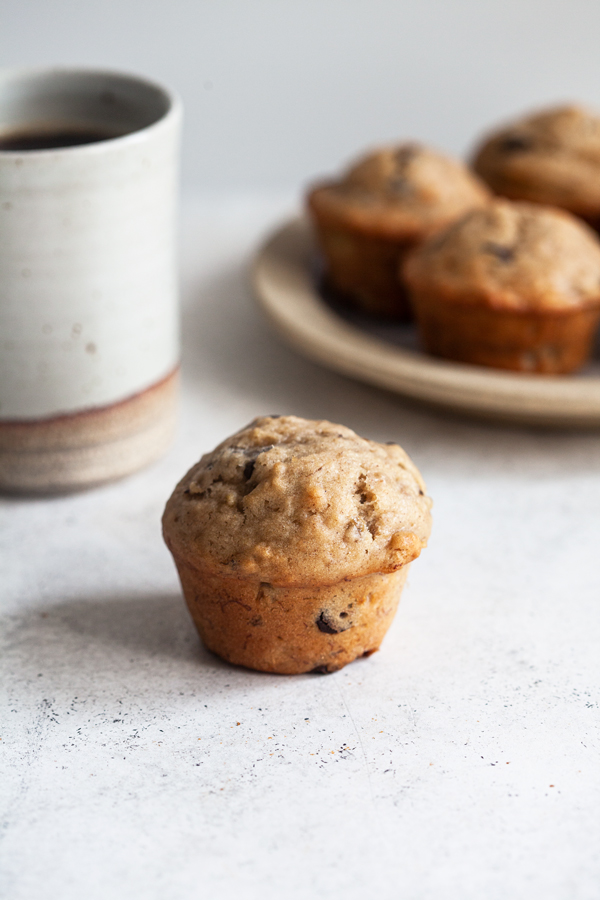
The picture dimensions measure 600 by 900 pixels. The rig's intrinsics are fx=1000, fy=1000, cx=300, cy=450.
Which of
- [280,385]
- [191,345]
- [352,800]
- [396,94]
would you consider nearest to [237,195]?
[396,94]

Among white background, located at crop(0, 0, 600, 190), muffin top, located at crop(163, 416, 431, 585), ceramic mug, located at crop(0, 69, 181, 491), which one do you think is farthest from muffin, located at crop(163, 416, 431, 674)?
white background, located at crop(0, 0, 600, 190)

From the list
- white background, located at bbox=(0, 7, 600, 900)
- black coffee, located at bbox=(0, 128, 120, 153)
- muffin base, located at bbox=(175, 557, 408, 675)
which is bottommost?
white background, located at bbox=(0, 7, 600, 900)

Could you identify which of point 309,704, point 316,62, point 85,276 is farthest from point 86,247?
point 316,62

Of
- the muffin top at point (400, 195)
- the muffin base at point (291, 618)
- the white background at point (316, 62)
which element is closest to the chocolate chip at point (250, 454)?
the muffin base at point (291, 618)

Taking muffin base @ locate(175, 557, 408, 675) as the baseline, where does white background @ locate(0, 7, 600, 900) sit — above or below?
below

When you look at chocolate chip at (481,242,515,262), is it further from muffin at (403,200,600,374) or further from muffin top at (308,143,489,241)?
muffin top at (308,143,489,241)

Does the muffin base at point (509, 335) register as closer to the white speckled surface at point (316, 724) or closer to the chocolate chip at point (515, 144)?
the white speckled surface at point (316, 724)

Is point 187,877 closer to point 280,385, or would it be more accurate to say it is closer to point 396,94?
point 280,385
